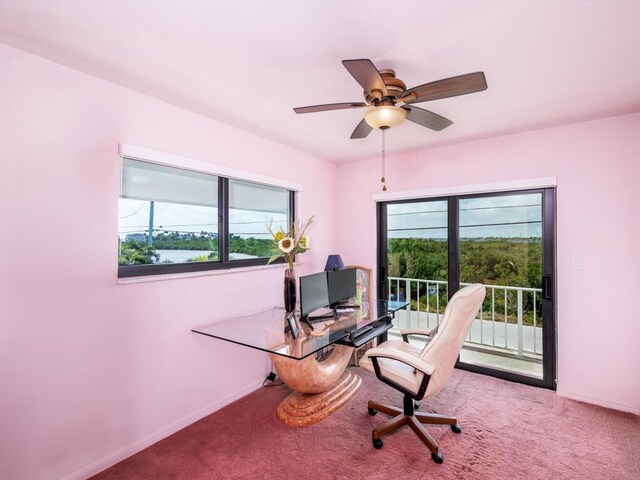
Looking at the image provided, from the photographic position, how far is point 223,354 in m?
2.65

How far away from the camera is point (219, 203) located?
2.80 m

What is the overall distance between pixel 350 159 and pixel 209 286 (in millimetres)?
2309

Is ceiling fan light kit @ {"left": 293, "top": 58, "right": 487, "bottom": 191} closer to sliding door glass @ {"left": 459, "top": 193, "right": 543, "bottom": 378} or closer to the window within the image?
the window

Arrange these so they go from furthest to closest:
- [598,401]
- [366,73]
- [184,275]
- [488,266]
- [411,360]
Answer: [488,266] < [598,401] < [184,275] < [411,360] < [366,73]

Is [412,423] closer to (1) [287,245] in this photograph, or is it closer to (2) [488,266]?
(1) [287,245]

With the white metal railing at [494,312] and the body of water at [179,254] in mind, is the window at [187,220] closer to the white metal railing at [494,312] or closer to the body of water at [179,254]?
the body of water at [179,254]

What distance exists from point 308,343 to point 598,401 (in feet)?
8.49

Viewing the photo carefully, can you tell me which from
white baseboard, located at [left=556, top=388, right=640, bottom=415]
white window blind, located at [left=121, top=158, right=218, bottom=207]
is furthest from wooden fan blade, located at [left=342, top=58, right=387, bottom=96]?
white baseboard, located at [left=556, top=388, right=640, bottom=415]

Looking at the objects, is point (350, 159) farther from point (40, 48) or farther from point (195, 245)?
point (40, 48)

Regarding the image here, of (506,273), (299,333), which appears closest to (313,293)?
(299,333)

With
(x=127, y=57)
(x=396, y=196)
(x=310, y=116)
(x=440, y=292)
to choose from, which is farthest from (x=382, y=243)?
(x=127, y=57)

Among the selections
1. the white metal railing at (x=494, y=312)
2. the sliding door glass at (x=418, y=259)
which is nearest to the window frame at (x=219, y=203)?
the sliding door glass at (x=418, y=259)

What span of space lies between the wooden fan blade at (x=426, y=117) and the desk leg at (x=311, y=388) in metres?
1.89

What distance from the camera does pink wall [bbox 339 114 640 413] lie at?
255 cm
